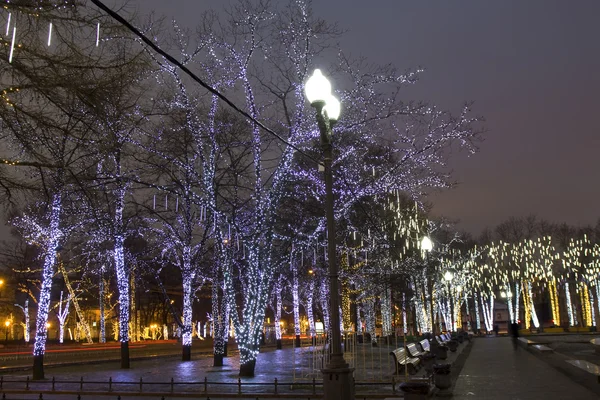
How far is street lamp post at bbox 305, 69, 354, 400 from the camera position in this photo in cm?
902

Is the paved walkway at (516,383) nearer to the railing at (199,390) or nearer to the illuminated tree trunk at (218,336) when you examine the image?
the railing at (199,390)

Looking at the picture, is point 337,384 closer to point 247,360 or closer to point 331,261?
point 331,261

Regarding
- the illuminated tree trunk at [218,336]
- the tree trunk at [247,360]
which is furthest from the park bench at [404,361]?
the illuminated tree trunk at [218,336]

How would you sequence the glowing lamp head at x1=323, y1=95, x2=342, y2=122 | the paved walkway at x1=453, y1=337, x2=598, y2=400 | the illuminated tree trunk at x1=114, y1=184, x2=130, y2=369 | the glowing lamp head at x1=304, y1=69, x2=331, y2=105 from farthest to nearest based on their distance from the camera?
the illuminated tree trunk at x1=114, y1=184, x2=130, y2=369 → the paved walkway at x1=453, y1=337, x2=598, y2=400 → the glowing lamp head at x1=323, y1=95, x2=342, y2=122 → the glowing lamp head at x1=304, y1=69, x2=331, y2=105

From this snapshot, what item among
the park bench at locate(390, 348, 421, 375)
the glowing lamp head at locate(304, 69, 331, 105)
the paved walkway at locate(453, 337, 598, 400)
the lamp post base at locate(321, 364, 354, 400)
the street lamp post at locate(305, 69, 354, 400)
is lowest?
the paved walkway at locate(453, 337, 598, 400)

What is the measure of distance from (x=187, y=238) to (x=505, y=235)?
50362 mm

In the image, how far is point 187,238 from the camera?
2625 centimetres

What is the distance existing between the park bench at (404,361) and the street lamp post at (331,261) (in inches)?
295

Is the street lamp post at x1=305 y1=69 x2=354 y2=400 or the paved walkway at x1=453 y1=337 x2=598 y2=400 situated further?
the paved walkway at x1=453 y1=337 x2=598 y2=400

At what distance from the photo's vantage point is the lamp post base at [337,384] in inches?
353

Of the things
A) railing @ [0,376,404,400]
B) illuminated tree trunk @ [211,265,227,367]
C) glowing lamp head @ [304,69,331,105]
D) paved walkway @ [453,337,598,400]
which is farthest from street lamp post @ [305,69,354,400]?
illuminated tree trunk @ [211,265,227,367]

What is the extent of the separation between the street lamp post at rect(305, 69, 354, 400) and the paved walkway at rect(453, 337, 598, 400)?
4.64m

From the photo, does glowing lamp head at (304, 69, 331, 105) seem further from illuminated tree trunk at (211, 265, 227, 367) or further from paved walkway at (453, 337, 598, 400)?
illuminated tree trunk at (211, 265, 227, 367)

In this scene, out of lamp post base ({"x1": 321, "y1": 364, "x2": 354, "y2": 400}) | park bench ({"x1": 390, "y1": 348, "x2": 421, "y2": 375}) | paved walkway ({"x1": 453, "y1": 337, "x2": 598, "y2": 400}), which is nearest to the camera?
lamp post base ({"x1": 321, "y1": 364, "x2": 354, "y2": 400})
